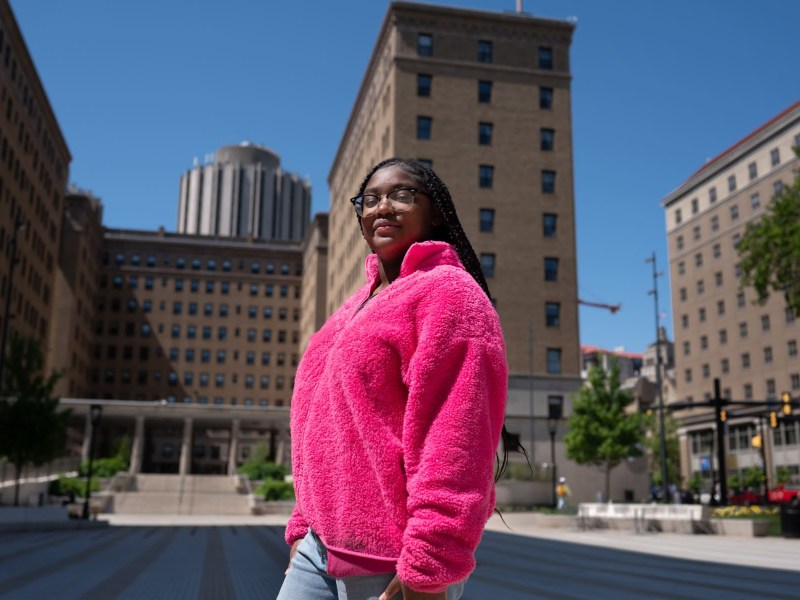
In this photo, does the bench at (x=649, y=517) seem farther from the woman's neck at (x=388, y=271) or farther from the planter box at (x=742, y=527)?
the woman's neck at (x=388, y=271)

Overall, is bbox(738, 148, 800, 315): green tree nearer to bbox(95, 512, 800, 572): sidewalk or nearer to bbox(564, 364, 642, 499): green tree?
bbox(564, 364, 642, 499): green tree

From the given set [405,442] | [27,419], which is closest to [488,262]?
[27,419]

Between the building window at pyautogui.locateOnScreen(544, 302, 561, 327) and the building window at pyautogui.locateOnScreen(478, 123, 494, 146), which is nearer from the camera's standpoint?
the building window at pyautogui.locateOnScreen(544, 302, 561, 327)

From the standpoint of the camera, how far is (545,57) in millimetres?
57125

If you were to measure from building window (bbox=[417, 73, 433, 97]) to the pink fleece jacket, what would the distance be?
54.0 metres

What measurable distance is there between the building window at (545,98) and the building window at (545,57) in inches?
67.8

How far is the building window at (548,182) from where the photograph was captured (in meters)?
54.4

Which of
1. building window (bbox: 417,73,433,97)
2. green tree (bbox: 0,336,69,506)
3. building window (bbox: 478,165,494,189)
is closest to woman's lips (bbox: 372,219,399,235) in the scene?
green tree (bbox: 0,336,69,506)

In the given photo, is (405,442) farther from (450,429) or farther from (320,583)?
(320,583)

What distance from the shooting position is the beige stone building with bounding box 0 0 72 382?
57062 millimetres

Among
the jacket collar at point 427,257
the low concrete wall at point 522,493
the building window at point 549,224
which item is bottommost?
the low concrete wall at point 522,493

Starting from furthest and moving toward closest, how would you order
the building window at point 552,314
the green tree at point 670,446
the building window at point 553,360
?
the green tree at point 670,446 → the building window at point 552,314 → the building window at point 553,360

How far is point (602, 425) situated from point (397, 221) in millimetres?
42002

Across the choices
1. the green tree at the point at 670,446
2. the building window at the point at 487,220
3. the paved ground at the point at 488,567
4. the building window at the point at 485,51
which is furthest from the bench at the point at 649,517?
the green tree at the point at 670,446
